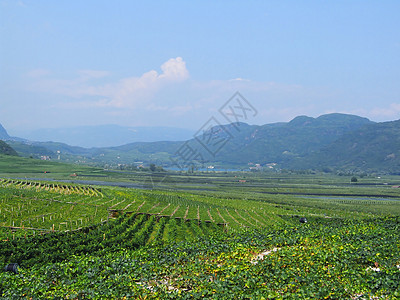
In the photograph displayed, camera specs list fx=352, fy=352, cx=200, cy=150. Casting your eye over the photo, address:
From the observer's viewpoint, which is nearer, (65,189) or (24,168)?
(65,189)

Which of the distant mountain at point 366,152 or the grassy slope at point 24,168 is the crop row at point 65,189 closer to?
the grassy slope at point 24,168

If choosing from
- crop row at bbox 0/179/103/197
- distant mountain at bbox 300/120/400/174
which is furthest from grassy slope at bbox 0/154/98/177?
distant mountain at bbox 300/120/400/174

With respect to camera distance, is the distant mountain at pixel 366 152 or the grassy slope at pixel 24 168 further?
the distant mountain at pixel 366 152

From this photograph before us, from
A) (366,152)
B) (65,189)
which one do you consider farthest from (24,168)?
(366,152)

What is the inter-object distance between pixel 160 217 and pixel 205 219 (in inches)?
147

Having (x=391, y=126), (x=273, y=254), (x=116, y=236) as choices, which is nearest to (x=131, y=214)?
(x=116, y=236)

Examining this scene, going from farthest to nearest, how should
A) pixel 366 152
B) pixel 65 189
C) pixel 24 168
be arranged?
pixel 366 152, pixel 24 168, pixel 65 189

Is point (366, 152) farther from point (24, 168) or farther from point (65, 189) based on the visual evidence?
point (65, 189)

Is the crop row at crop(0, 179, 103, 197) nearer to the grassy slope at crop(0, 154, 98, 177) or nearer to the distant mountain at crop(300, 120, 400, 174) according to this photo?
the grassy slope at crop(0, 154, 98, 177)

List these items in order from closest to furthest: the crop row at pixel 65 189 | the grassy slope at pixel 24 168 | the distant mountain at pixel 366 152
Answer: the crop row at pixel 65 189, the grassy slope at pixel 24 168, the distant mountain at pixel 366 152

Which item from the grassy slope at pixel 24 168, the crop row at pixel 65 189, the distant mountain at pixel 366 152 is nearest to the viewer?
the crop row at pixel 65 189

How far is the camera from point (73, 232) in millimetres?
19906

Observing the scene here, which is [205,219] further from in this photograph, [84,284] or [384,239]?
[84,284]

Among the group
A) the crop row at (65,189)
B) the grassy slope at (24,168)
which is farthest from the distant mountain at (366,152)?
the crop row at (65,189)
